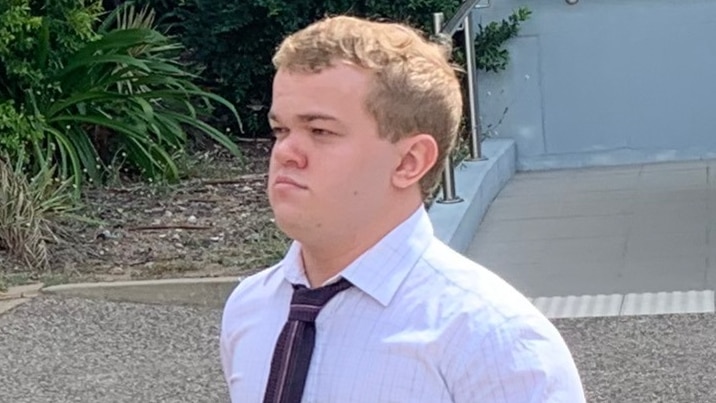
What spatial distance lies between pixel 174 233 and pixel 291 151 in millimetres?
6189

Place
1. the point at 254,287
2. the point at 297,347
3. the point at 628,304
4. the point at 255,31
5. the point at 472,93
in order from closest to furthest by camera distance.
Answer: the point at 297,347 < the point at 254,287 < the point at 628,304 < the point at 472,93 < the point at 255,31

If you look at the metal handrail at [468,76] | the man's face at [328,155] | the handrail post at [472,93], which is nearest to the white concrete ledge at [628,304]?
the metal handrail at [468,76]

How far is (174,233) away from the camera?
816 cm

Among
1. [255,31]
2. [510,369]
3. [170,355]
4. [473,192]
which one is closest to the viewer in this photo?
[510,369]

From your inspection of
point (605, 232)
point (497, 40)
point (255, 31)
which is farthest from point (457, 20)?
point (255, 31)

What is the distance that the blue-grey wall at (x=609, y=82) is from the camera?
10.2 meters

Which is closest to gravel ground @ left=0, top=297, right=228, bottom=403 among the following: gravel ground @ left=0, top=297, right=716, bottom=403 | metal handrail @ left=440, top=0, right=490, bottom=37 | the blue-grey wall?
gravel ground @ left=0, top=297, right=716, bottom=403

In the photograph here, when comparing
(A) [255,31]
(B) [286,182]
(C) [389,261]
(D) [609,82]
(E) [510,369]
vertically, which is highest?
(B) [286,182]

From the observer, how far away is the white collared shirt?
2016 mm

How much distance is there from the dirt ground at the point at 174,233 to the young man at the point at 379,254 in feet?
16.4

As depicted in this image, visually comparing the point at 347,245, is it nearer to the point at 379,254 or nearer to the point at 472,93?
the point at 379,254

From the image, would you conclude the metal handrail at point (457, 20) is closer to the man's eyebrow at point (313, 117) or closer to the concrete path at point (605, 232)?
the concrete path at point (605, 232)

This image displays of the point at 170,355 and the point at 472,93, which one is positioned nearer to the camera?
the point at 170,355

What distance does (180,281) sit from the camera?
6.95 meters
